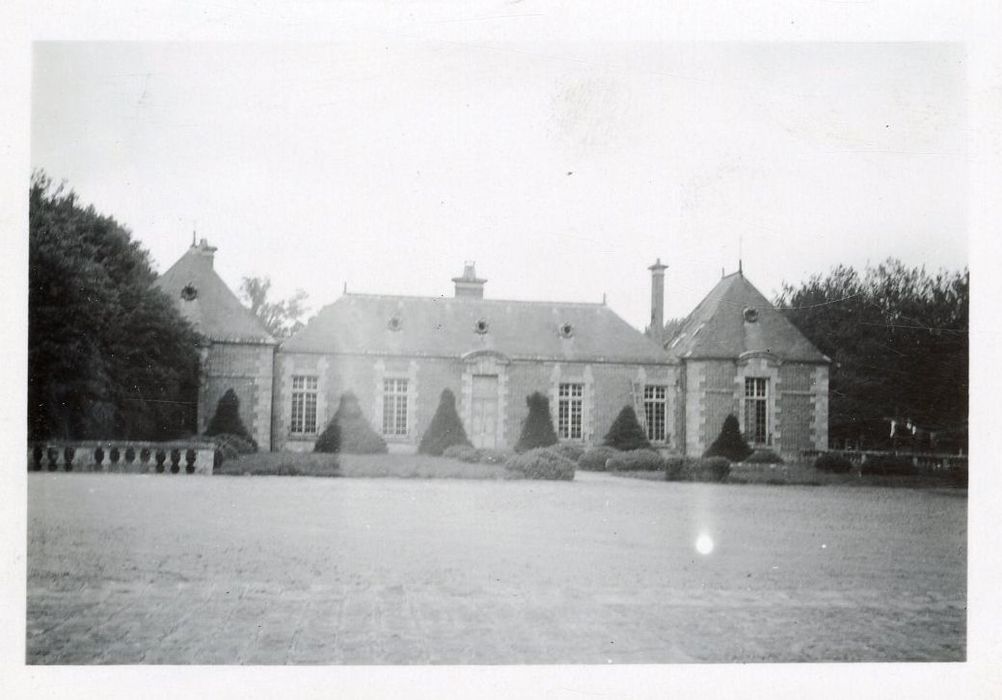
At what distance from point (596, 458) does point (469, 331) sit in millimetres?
2003

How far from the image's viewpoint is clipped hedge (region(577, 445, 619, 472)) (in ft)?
25.7

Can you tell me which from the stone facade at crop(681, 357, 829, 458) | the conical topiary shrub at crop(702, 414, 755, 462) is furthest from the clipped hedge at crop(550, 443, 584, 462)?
the conical topiary shrub at crop(702, 414, 755, 462)

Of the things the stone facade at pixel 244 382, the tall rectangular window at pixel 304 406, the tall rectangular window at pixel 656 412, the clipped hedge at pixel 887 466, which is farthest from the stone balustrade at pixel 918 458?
the stone facade at pixel 244 382

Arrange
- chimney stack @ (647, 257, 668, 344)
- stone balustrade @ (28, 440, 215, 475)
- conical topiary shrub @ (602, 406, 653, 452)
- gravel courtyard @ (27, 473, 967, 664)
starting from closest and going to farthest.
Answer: gravel courtyard @ (27, 473, 967, 664), stone balustrade @ (28, 440, 215, 475), chimney stack @ (647, 257, 668, 344), conical topiary shrub @ (602, 406, 653, 452)

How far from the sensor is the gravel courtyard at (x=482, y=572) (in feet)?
18.7

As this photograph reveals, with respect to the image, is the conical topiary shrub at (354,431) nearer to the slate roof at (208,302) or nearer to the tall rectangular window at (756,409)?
the slate roof at (208,302)

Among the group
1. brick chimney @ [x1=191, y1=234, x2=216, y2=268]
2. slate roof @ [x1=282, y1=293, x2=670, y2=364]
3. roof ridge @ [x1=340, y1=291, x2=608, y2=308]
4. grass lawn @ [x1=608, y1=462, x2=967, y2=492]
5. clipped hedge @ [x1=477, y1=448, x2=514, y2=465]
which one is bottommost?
grass lawn @ [x1=608, y1=462, x2=967, y2=492]

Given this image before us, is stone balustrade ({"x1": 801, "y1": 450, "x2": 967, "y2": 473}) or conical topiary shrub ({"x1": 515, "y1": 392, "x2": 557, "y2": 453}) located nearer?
stone balustrade ({"x1": 801, "y1": 450, "x2": 967, "y2": 473})

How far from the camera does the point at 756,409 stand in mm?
8188

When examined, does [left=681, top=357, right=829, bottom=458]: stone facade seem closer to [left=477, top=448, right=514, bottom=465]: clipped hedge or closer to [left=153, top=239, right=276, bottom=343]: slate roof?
[left=477, top=448, right=514, bottom=465]: clipped hedge

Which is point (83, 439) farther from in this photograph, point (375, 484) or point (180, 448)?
point (375, 484)

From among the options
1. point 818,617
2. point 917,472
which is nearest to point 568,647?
point 818,617

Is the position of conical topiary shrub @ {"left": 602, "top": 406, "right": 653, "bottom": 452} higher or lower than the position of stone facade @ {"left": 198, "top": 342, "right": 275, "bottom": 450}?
lower

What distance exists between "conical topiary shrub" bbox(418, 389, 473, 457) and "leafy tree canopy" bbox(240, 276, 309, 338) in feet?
5.87
